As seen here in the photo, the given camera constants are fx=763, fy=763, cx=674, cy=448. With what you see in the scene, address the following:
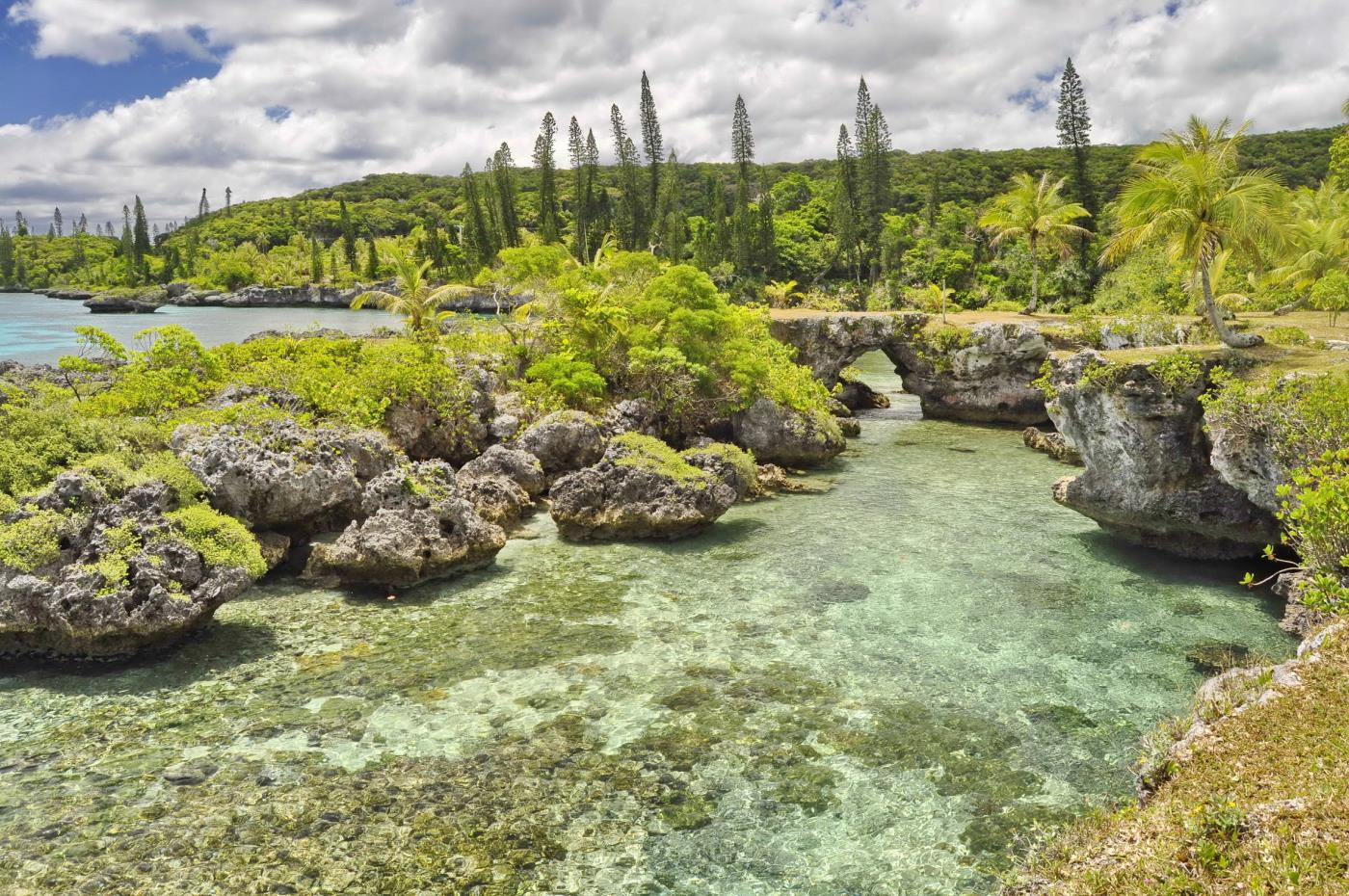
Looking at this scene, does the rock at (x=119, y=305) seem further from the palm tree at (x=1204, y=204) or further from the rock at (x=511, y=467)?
the palm tree at (x=1204, y=204)

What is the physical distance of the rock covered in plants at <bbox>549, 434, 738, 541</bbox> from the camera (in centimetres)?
2022

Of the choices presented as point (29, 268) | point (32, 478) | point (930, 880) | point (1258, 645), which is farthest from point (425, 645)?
point (29, 268)

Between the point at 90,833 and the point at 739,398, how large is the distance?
22318mm

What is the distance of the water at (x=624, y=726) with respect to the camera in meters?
8.65

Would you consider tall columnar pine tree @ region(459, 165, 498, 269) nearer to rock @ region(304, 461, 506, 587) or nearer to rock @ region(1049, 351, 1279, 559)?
rock @ region(304, 461, 506, 587)

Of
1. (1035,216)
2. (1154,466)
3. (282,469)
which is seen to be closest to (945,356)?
(1035,216)

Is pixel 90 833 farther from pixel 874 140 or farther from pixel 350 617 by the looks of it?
pixel 874 140

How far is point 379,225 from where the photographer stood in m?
164

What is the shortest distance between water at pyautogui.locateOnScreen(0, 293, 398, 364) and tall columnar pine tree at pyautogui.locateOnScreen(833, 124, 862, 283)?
49.0m

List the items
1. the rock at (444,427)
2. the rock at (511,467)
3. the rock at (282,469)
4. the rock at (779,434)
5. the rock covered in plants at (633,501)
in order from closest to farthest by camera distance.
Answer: the rock at (282,469), the rock covered in plants at (633,501), the rock at (511,467), the rock at (444,427), the rock at (779,434)

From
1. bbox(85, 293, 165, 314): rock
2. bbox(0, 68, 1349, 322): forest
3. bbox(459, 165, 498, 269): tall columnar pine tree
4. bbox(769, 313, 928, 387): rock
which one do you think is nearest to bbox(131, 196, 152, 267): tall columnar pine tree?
bbox(0, 68, 1349, 322): forest

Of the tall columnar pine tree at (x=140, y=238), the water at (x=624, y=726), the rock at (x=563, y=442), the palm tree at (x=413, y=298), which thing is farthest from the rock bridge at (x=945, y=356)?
the tall columnar pine tree at (x=140, y=238)

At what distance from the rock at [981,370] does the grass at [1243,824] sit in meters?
31.1

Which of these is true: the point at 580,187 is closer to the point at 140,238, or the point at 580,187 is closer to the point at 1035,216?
the point at 1035,216
